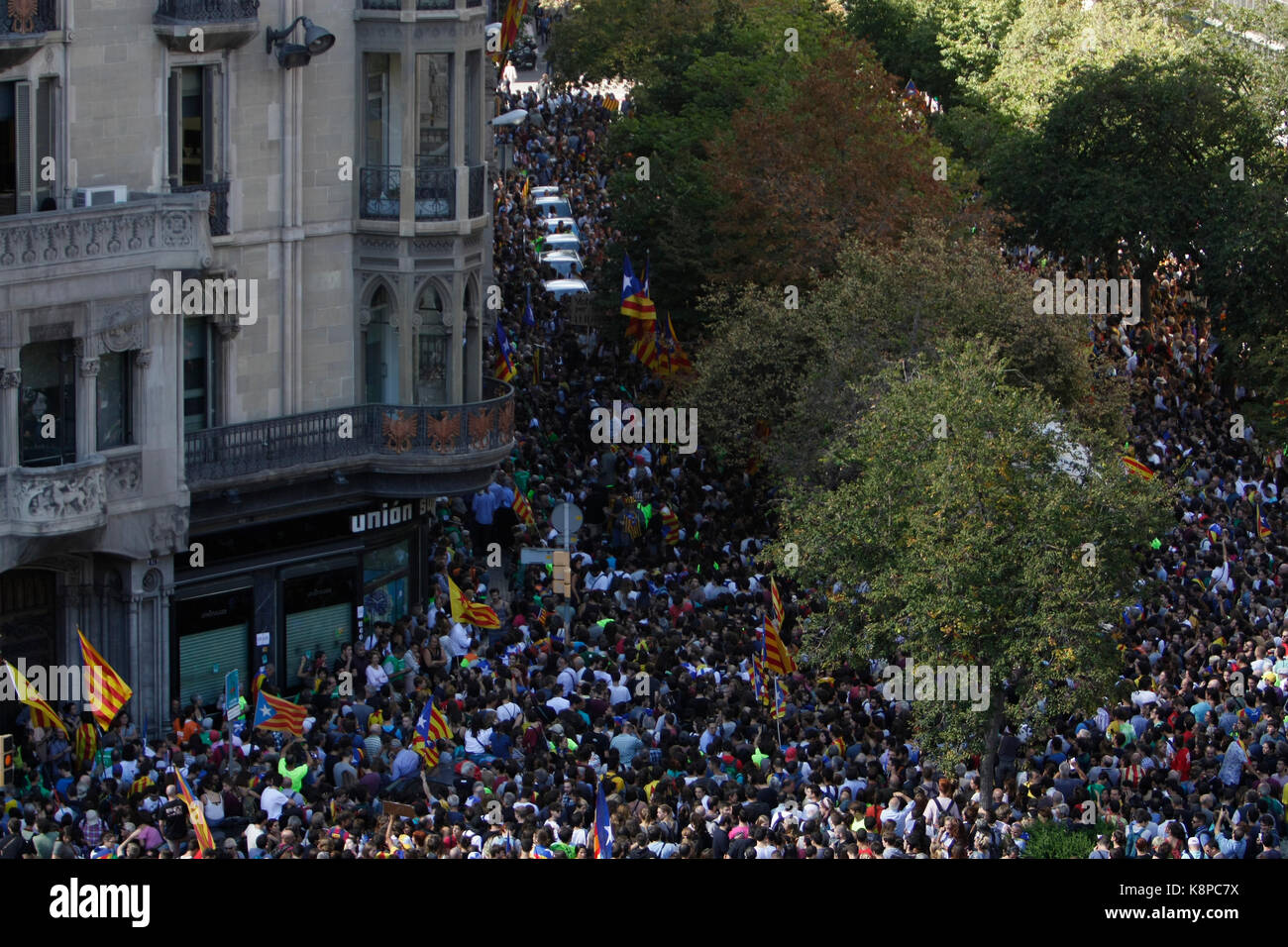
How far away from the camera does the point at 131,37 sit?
2997 cm

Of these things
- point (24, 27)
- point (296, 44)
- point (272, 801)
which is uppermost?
point (296, 44)

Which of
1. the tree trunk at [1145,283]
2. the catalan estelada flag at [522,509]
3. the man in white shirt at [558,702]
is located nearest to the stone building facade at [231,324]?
the catalan estelada flag at [522,509]

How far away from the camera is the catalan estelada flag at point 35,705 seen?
25.2m

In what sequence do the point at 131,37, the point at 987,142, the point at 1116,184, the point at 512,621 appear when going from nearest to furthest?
the point at 131,37 < the point at 512,621 < the point at 1116,184 < the point at 987,142

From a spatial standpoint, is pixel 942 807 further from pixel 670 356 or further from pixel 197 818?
pixel 670 356

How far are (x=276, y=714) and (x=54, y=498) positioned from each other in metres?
4.32

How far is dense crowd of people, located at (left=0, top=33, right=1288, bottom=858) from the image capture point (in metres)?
22.4

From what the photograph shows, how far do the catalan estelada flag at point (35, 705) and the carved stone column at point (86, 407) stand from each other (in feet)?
11.1

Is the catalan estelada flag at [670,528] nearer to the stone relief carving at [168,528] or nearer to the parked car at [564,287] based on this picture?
the stone relief carving at [168,528]

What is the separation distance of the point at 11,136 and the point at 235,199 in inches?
150
